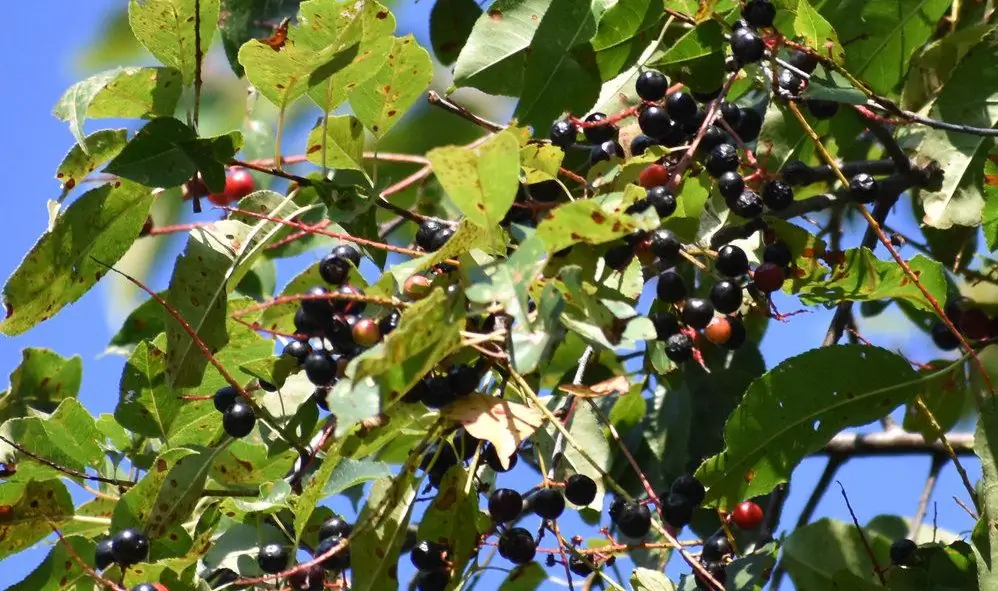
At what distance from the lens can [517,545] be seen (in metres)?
1.41

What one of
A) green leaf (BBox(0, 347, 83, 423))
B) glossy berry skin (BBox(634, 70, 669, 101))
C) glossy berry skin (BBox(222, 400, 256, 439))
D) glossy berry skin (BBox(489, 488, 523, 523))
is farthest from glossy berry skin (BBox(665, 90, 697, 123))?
green leaf (BBox(0, 347, 83, 423))

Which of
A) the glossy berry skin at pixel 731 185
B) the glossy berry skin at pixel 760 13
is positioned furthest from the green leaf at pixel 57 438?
the glossy berry skin at pixel 760 13

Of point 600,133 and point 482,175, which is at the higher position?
point 600,133

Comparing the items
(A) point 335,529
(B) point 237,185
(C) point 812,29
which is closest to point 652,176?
(C) point 812,29

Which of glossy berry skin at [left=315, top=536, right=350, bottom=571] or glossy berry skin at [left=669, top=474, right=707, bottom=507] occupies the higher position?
glossy berry skin at [left=669, top=474, right=707, bottom=507]

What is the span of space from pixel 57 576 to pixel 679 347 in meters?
0.78

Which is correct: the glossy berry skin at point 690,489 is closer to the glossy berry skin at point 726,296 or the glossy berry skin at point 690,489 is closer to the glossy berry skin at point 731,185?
the glossy berry skin at point 726,296

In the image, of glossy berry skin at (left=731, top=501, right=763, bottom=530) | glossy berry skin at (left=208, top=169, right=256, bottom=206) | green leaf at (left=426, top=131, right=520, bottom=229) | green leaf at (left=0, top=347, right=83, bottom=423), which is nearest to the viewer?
green leaf at (left=426, top=131, right=520, bottom=229)

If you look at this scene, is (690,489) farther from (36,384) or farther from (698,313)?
(36,384)

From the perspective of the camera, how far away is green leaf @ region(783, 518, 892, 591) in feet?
5.95

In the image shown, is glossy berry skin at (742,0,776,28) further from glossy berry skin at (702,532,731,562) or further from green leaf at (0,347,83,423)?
green leaf at (0,347,83,423)

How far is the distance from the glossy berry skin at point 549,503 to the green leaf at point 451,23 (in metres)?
0.96

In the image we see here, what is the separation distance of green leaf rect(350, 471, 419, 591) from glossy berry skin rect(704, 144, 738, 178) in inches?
19.0

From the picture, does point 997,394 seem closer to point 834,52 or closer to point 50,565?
point 834,52
